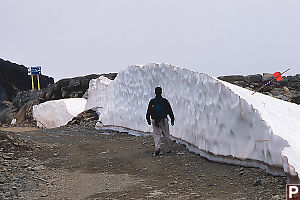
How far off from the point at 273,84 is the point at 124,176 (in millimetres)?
9417

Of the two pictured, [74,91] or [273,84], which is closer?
[273,84]

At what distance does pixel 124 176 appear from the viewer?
25.1 feet

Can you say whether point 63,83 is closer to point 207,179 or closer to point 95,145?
point 95,145

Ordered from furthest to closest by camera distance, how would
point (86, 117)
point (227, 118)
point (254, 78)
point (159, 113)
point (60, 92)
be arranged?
point (60, 92) → point (86, 117) → point (254, 78) → point (159, 113) → point (227, 118)

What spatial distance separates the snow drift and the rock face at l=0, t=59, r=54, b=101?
53.4m

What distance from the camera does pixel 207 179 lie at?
22.0ft

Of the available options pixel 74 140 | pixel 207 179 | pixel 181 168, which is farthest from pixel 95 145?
pixel 207 179

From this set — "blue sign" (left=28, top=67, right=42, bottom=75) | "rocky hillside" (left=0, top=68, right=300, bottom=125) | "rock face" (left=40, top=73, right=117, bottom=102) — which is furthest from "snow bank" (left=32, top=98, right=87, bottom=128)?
"blue sign" (left=28, top=67, right=42, bottom=75)

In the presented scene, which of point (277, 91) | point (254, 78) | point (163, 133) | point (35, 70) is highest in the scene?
point (35, 70)

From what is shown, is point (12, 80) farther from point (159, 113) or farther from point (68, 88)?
point (159, 113)

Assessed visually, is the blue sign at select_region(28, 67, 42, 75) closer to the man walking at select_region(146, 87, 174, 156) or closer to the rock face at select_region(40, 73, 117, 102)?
the rock face at select_region(40, 73, 117, 102)

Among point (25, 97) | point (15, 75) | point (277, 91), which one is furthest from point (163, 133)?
point (15, 75)

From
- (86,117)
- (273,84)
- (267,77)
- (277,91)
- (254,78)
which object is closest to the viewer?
(277,91)

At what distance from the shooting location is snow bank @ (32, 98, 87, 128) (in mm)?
25797
